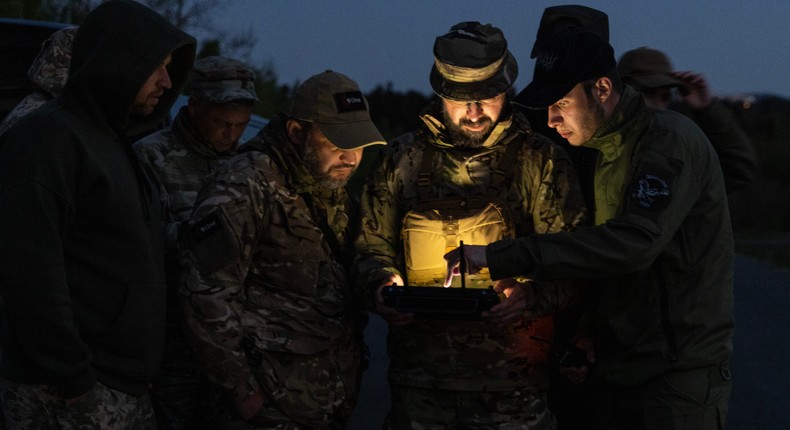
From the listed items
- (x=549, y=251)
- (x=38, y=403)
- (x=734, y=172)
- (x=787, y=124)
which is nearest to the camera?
(x=38, y=403)

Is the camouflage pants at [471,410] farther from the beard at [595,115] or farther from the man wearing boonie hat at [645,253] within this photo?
the beard at [595,115]

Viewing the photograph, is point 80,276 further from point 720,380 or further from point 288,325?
point 720,380

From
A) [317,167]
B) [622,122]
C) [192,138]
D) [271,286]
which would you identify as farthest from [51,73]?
[622,122]

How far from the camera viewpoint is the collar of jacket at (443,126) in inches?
173

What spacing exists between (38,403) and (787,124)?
163 ft

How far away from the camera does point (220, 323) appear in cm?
395

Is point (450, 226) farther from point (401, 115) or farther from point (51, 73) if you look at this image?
point (401, 115)

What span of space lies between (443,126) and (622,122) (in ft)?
2.51

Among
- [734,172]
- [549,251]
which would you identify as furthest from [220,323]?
[734,172]

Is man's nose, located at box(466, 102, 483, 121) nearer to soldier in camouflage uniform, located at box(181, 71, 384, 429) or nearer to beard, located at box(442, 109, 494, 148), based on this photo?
beard, located at box(442, 109, 494, 148)

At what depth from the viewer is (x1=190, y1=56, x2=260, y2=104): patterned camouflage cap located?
5074 mm

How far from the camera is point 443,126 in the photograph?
14.7 feet

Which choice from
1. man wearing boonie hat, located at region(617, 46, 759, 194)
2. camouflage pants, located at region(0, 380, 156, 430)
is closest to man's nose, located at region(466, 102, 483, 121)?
man wearing boonie hat, located at region(617, 46, 759, 194)

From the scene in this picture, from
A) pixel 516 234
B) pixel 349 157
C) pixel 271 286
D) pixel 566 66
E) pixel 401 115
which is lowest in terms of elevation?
pixel 401 115
